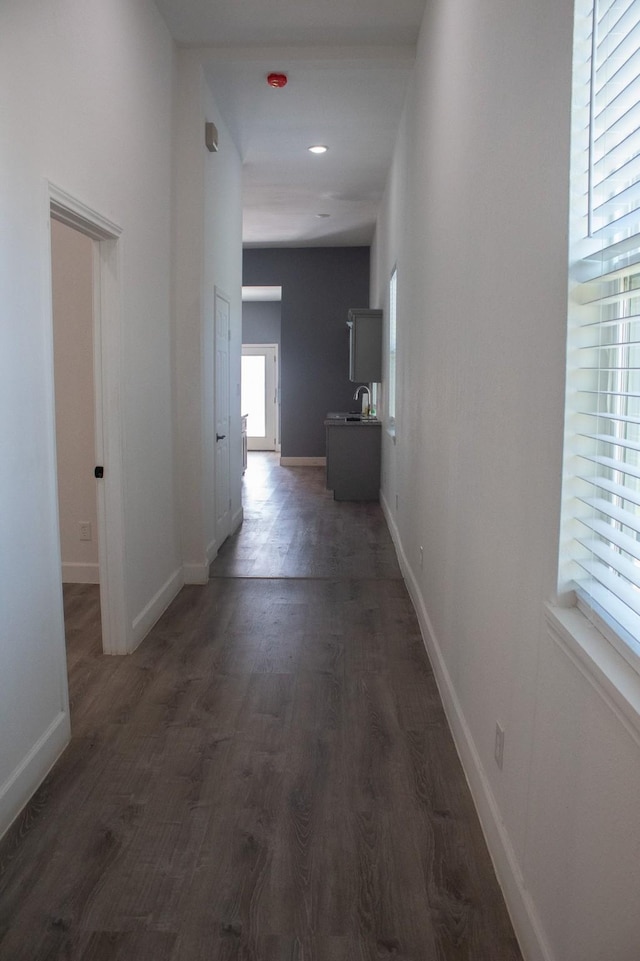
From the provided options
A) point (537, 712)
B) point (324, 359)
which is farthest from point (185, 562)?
point (324, 359)

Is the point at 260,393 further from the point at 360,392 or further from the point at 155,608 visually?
the point at 155,608

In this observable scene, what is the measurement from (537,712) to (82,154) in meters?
2.58

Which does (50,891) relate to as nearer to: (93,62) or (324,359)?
(93,62)

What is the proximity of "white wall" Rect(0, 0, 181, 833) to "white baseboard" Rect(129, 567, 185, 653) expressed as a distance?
0.06 metres

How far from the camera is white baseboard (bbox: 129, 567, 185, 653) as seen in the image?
3812 mm

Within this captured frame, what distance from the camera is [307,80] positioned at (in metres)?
4.96

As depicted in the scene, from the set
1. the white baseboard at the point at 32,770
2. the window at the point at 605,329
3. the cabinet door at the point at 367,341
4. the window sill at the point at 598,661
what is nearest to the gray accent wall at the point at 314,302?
the cabinet door at the point at 367,341

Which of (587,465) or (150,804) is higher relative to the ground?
(587,465)

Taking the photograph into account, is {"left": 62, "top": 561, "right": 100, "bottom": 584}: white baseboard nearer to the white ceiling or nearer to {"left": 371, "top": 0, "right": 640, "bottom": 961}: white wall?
{"left": 371, "top": 0, "right": 640, "bottom": 961}: white wall

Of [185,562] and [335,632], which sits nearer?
[335,632]

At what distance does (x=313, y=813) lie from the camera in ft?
7.70

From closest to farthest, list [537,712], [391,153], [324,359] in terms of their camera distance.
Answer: [537,712], [391,153], [324,359]

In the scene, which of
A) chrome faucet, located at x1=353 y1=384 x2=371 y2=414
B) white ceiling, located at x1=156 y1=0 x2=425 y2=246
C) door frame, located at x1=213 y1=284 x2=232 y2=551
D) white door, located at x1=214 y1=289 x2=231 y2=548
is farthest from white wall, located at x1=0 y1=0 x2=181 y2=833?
chrome faucet, located at x1=353 y1=384 x2=371 y2=414

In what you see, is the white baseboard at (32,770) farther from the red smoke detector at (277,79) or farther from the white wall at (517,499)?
the red smoke detector at (277,79)
